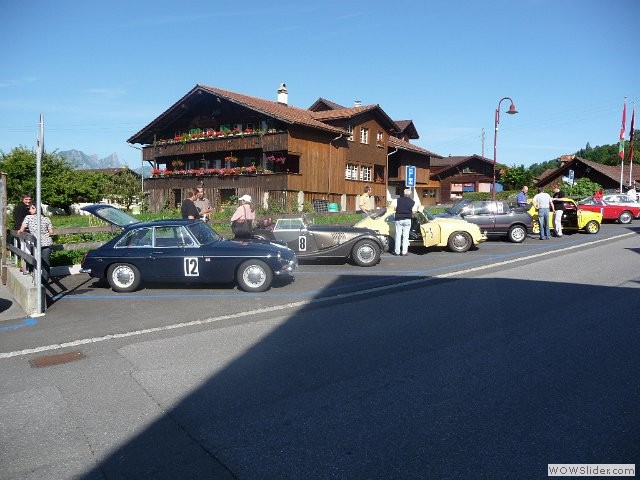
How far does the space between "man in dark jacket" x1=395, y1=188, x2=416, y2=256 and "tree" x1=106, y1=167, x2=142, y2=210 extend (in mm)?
37594

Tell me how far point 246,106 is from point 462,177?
1568 inches

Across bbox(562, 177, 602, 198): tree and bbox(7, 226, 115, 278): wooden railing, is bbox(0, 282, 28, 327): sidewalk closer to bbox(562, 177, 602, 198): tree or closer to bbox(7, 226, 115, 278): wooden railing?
bbox(7, 226, 115, 278): wooden railing

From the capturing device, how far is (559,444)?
139 inches

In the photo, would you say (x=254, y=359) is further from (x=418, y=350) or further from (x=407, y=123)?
(x=407, y=123)

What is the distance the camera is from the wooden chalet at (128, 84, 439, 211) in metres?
33.5

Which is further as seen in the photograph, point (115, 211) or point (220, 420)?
point (115, 211)

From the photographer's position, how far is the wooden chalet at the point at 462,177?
215 feet

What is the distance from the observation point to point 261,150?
3572 centimetres

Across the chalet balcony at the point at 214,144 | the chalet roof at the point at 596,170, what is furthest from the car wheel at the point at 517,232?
the chalet roof at the point at 596,170

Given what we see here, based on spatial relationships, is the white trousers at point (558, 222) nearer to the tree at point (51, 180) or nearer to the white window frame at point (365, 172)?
the white window frame at point (365, 172)

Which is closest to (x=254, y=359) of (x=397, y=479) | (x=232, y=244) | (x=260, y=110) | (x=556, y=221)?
(x=397, y=479)

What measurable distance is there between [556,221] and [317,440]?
17.6 metres

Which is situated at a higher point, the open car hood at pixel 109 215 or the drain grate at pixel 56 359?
the open car hood at pixel 109 215

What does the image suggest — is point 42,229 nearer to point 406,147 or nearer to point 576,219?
point 576,219
